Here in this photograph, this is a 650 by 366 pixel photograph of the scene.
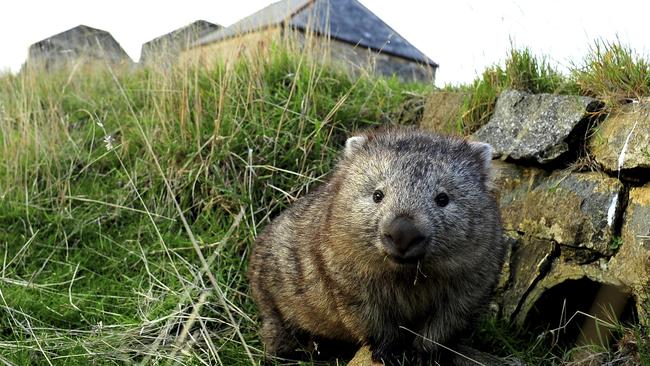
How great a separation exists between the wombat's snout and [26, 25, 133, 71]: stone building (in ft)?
18.5

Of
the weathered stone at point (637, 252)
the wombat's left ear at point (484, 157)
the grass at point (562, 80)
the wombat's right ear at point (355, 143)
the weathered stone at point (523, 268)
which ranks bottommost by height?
the weathered stone at point (523, 268)

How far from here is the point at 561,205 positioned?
432 centimetres

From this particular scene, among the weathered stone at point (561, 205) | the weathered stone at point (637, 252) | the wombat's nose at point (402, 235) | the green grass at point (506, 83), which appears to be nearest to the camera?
the wombat's nose at point (402, 235)

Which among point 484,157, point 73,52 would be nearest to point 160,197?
point 484,157

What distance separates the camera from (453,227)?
129 inches

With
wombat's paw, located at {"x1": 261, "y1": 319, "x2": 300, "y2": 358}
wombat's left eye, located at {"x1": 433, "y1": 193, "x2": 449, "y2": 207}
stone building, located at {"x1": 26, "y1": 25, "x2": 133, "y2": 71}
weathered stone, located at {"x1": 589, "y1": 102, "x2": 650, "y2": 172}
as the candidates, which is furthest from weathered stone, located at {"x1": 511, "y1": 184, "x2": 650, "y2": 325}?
stone building, located at {"x1": 26, "y1": 25, "x2": 133, "y2": 71}

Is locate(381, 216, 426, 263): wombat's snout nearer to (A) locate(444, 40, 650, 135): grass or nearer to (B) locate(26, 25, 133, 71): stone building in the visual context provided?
(A) locate(444, 40, 650, 135): grass

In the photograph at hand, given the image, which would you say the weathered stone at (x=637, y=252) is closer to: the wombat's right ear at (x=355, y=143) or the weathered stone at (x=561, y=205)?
the weathered stone at (x=561, y=205)

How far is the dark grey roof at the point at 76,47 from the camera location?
9.77 metres

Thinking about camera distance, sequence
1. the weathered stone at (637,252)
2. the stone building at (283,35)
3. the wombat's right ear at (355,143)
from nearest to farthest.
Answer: the weathered stone at (637,252) → the wombat's right ear at (355,143) → the stone building at (283,35)

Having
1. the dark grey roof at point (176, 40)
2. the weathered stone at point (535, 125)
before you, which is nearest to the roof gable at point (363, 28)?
the dark grey roof at point (176, 40)

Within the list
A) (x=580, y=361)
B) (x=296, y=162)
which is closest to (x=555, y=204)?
(x=580, y=361)

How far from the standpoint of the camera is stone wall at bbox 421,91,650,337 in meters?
3.94

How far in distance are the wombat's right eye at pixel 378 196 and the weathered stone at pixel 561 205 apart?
5.03ft
